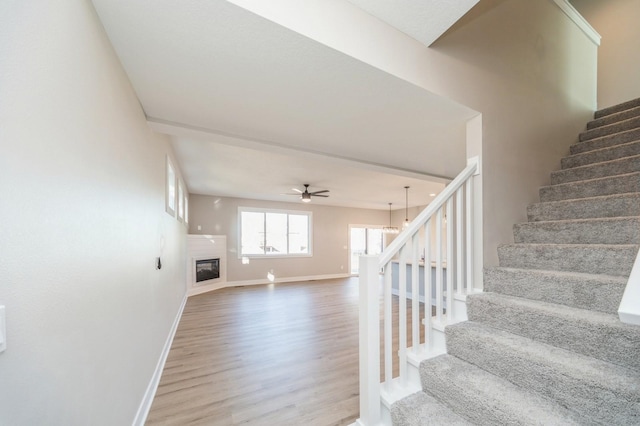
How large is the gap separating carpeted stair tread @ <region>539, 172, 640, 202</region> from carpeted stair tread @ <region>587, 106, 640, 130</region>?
126 centimetres

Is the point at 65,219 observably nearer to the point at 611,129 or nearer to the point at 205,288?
the point at 611,129

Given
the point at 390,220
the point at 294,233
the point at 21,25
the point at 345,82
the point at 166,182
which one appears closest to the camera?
the point at 21,25

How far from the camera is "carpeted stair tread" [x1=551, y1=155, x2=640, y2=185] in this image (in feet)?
7.14

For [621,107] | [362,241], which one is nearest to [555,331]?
[621,107]

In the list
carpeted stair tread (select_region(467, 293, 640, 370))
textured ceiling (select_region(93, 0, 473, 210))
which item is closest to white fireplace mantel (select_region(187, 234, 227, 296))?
textured ceiling (select_region(93, 0, 473, 210))

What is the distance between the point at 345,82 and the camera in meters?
1.60

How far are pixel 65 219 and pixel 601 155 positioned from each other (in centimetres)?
396

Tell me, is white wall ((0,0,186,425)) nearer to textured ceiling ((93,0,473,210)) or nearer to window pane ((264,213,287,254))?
textured ceiling ((93,0,473,210))

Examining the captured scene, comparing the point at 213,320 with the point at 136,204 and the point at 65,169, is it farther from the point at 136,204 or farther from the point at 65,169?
the point at 65,169

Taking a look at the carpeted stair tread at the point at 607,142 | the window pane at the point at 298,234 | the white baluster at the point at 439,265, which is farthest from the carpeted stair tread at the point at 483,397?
the window pane at the point at 298,234

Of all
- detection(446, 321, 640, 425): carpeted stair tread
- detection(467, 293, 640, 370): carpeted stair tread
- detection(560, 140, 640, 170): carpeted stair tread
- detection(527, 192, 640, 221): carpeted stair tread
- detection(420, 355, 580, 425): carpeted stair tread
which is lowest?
detection(420, 355, 580, 425): carpeted stair tread

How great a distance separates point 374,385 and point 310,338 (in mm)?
1974

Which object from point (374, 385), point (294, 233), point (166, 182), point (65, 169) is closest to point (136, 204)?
point (65, 169)

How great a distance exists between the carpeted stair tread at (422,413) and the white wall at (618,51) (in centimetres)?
479
